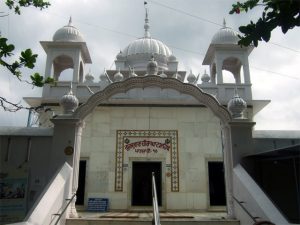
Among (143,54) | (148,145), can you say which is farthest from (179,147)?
(143,54)

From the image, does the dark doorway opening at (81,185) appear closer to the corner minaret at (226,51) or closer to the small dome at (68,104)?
the small dome at (68,104)

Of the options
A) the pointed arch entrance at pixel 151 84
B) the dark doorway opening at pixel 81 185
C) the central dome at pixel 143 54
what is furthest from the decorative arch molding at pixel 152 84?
the central dome at pixel 143 54

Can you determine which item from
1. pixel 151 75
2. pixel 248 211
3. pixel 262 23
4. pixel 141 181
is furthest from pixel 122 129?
pixel 262 23

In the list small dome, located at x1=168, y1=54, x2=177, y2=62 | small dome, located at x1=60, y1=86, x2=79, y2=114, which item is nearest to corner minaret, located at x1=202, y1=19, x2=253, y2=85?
small dome, located at x1=168, y1=54, x2=177, y2=62

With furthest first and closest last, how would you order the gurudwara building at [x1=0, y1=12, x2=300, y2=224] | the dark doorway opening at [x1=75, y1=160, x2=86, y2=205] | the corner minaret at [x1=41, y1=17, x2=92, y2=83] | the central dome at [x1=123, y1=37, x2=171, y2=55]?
1. the central dome at [x1=123, y1=37, x2=171, y2=55]
2. the corner minaret at [x1=41, y1=17, x2=92, y2=83]
3. the dark doorway opening at [x1=75, y1=160, x2=86, y2=205]
4. the gurudwara building at [x1=0, y1=12, x2=300, y2=224]

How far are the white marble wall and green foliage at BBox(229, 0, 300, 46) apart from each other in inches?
394

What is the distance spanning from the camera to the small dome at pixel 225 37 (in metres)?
15.8

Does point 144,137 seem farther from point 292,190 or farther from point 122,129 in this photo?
point 292,190

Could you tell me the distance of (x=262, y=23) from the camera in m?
3.25

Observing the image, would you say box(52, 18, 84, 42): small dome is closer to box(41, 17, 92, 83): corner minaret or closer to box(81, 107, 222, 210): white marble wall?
box(41, 17, 92, 83): corner minaret

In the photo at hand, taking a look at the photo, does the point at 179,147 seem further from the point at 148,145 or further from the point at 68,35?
the point at 68,35

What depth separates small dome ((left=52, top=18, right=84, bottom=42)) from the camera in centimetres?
1566

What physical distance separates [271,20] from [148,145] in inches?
402

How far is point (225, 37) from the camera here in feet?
52.2
